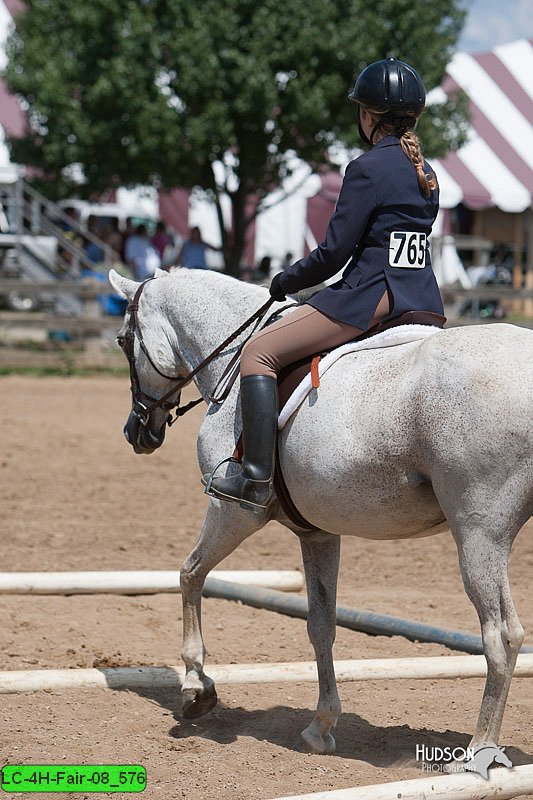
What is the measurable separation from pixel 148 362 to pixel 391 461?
159cm

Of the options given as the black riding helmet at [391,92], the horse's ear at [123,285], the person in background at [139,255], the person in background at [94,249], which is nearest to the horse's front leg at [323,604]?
the horse's ear at [123,285]

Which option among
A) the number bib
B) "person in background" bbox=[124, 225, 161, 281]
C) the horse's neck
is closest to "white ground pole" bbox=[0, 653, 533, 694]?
the horse's neck

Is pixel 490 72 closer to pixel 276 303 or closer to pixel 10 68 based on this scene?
pixel 10 68

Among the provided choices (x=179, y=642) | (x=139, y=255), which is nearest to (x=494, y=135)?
(x=139, y=255)

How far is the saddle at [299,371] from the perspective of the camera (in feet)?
13.9

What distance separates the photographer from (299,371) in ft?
14.1

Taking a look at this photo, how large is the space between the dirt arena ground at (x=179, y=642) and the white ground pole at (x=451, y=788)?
50 centimetres

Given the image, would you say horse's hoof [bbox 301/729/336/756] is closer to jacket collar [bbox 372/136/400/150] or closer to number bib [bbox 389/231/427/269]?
number bib [bbox 389/231/427/269]

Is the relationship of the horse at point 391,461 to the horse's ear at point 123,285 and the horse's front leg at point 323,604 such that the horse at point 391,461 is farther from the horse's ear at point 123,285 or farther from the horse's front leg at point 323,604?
the horse's ear at point 123,285

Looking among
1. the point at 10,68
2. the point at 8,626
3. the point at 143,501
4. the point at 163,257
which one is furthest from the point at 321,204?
the point at 8,626

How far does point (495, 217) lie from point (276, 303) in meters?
25.3

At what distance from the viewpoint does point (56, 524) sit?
27.5ft

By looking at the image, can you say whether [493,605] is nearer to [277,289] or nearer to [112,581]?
[277,289]

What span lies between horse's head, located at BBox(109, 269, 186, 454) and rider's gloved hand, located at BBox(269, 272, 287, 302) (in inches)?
29.4
